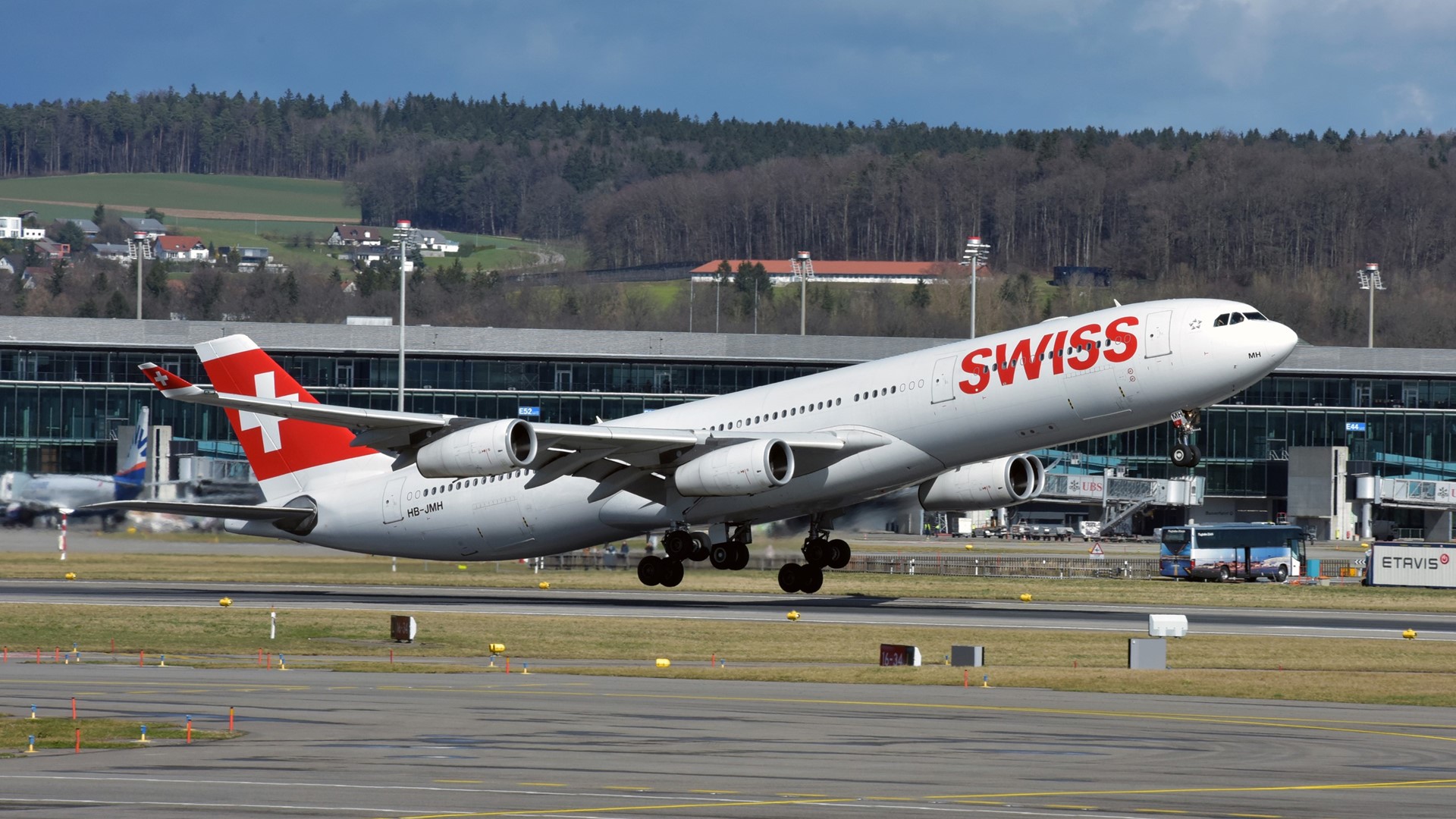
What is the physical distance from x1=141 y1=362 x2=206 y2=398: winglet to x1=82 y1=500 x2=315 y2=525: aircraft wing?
821 cm

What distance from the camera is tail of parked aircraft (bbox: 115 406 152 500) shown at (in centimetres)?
7719

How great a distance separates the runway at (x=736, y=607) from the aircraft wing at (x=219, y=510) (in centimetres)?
281

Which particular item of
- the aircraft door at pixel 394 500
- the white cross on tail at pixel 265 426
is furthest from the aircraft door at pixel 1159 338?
the white cross on tail at pixel 265 426

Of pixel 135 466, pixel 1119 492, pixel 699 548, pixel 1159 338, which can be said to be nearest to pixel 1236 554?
pixel 1119 492

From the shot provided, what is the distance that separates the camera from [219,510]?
5244 cm

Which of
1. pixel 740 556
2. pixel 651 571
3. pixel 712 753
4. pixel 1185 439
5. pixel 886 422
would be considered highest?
pixel 886 422

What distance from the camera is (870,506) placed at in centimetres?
6050

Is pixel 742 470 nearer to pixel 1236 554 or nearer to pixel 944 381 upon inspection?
pixel 944 381

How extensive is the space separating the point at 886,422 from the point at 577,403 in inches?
2951

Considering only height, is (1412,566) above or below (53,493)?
below

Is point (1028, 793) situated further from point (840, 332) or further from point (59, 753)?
point (840, 332)

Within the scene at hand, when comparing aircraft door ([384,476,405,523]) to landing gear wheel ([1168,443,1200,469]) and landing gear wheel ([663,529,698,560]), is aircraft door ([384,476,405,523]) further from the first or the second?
landing gear wheel ([1168,443,1200,469])

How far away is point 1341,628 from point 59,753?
40649 millimetres

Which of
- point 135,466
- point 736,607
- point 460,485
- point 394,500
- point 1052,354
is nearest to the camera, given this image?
point 1052,354
